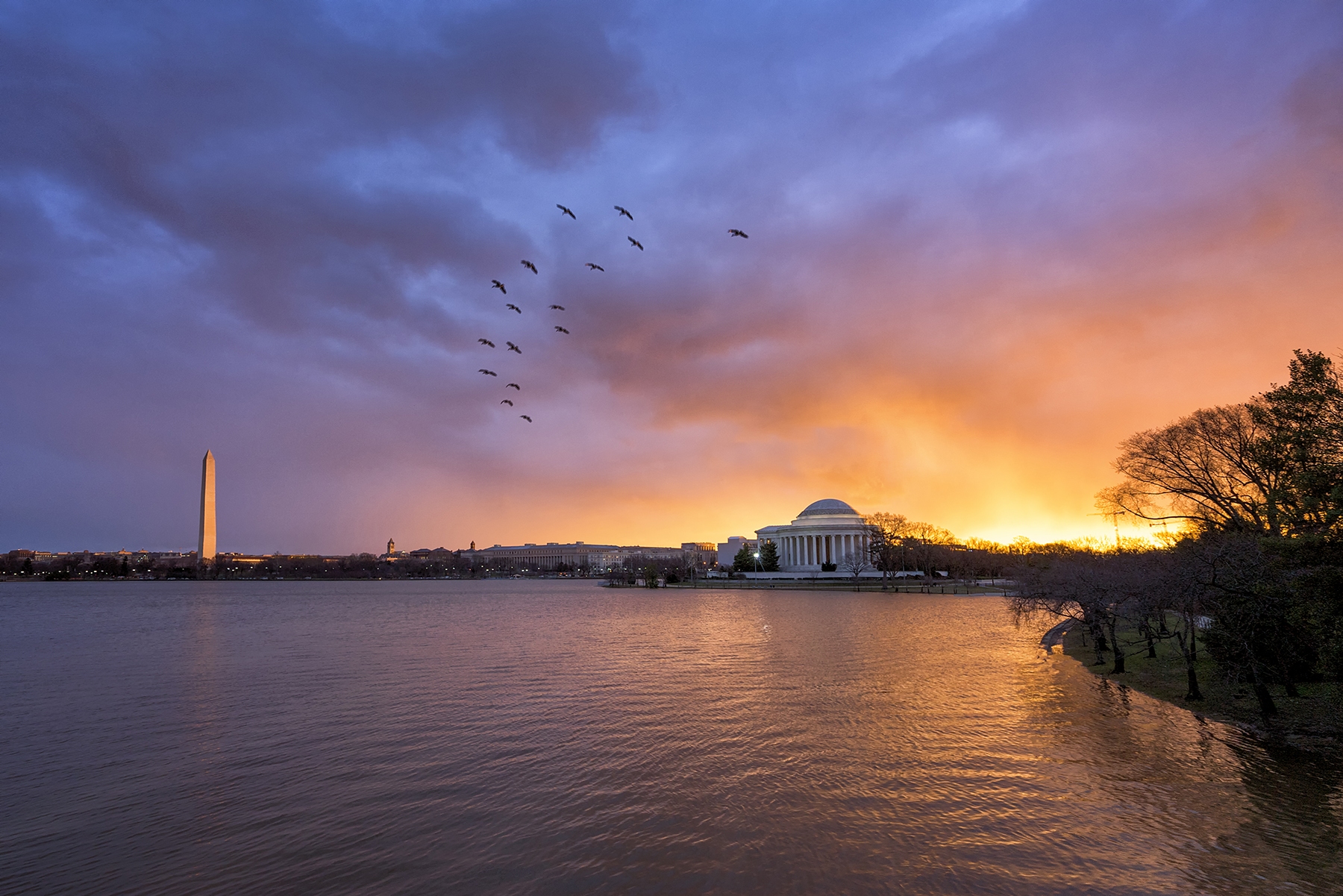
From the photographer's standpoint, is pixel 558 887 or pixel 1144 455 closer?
pixel 558 887

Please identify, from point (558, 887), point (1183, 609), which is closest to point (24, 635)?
point (558, 887)

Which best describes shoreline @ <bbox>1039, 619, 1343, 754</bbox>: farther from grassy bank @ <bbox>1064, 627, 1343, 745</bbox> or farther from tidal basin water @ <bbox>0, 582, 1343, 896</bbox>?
tidal basin water @ <bbox>0, 582, 1343, 896</bbox>

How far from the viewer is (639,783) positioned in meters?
19.6

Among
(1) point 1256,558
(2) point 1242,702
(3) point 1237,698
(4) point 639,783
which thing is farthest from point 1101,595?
(4) point 639,783

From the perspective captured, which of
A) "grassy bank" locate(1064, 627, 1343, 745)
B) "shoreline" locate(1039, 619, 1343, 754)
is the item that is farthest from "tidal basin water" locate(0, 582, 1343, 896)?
"grassy bank" locate(1064, 627, 1343, 745)

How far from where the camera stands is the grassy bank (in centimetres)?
2442

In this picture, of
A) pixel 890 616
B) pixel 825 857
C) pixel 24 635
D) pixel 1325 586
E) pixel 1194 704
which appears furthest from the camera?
pixel 890 616

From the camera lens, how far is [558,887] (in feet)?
44.4

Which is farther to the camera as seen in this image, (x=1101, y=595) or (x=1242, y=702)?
(x=1101, y=595)

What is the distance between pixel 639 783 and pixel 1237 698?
86.6 ft

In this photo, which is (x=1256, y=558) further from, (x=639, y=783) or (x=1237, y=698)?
(x=639, y=783)

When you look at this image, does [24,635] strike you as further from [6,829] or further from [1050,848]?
[1050,848]

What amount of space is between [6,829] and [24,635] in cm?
6158

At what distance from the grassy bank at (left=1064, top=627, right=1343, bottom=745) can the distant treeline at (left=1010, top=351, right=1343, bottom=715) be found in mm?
564
